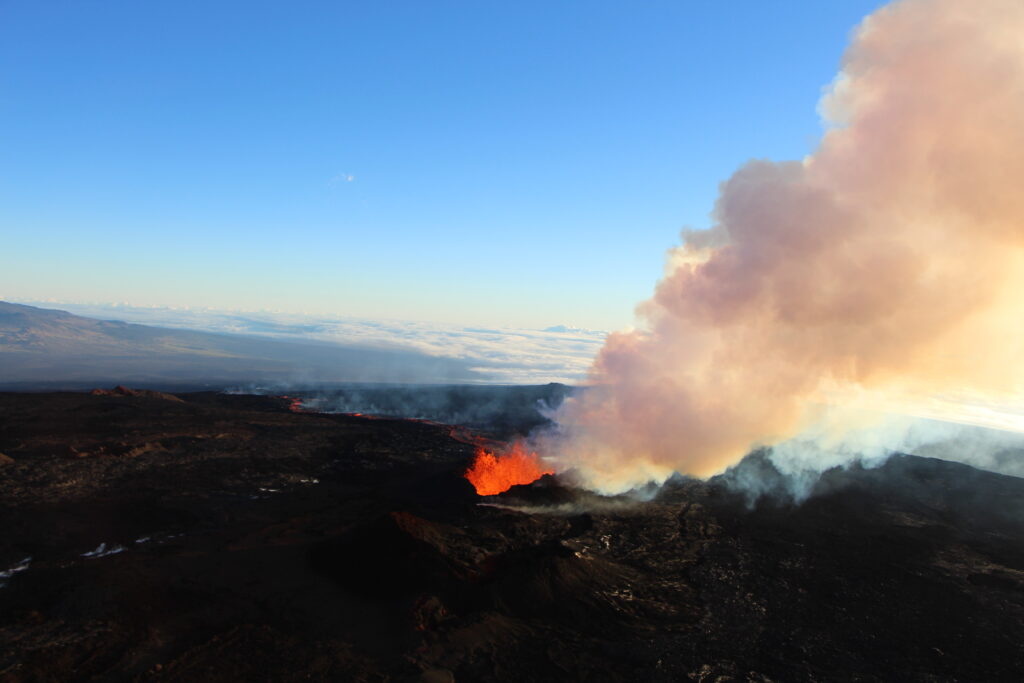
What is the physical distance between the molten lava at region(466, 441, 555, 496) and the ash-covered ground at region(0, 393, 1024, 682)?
1.49 meters

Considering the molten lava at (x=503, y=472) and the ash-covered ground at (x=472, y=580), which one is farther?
the molten lava at (x=503, y=472)

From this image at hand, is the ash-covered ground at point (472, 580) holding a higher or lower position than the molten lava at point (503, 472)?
lower

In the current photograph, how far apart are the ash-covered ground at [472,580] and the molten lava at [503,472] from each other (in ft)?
4.87

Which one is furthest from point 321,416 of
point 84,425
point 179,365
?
point 179,365

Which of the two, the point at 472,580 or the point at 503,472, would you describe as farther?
the point at 503,472

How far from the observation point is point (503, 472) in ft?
120

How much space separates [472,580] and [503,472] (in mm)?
15966

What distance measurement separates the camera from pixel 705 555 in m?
25.8

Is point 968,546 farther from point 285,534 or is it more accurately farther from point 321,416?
point 321,416

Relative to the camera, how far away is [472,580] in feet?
67.9

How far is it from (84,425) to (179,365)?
167 meters

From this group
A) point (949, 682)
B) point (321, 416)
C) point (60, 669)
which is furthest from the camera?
point (321, 416)

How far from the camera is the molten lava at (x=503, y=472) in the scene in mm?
33844

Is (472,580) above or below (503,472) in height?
below
